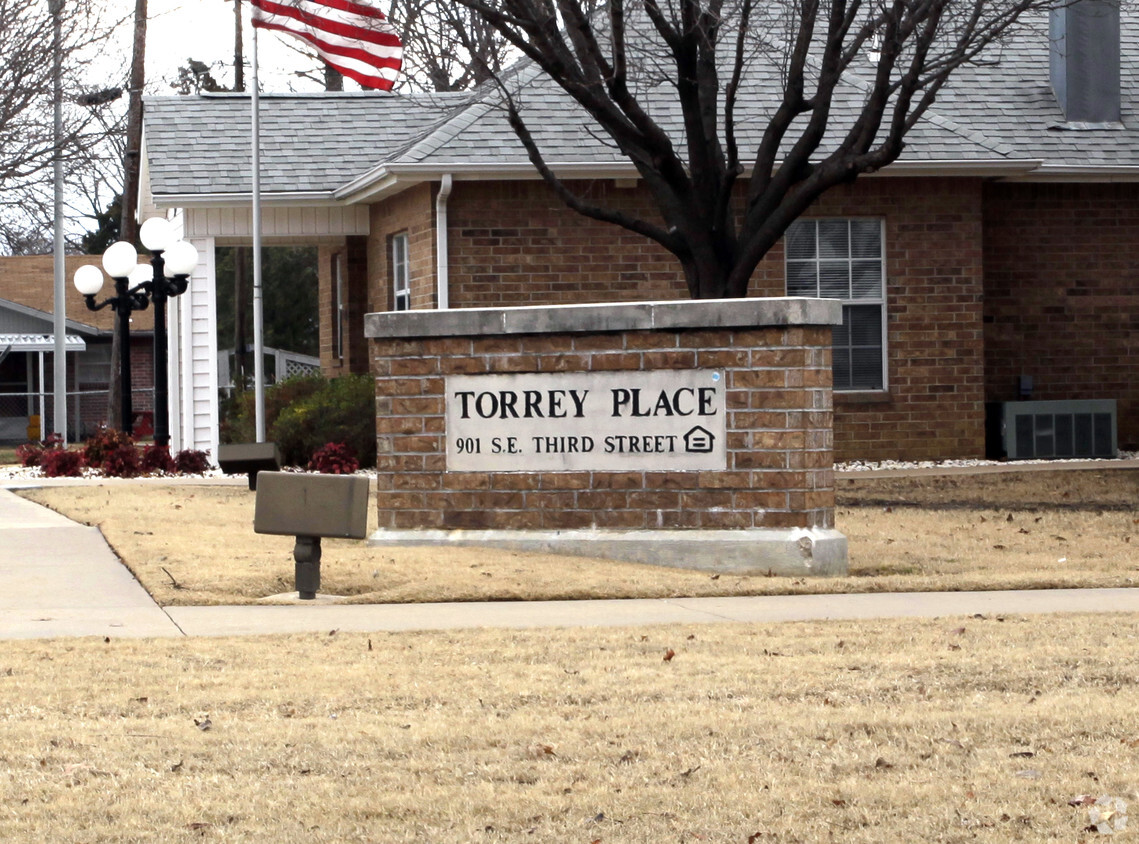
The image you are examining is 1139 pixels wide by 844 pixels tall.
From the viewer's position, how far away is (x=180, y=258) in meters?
20.0

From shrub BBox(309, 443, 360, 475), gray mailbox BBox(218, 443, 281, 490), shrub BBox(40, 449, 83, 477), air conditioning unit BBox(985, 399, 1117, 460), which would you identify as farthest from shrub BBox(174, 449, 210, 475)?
air conditioning unit BBox(985, 399, 1117, 460)

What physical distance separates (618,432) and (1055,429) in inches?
418

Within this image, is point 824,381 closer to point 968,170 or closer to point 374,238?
point 968,170

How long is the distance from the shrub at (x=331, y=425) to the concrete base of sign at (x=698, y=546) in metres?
7.68

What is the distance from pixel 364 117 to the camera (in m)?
23.3

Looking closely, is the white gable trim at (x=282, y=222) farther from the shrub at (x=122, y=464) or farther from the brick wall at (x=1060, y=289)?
the brick wall at (x=1060, y=289)

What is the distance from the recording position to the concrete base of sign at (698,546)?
1077cm

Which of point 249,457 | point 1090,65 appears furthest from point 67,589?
point 1090,65

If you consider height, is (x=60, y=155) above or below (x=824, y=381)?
above

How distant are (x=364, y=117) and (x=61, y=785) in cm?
A: 1893

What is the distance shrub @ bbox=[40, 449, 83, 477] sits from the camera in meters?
19.8

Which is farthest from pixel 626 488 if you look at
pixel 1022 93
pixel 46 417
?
pixel 46 417

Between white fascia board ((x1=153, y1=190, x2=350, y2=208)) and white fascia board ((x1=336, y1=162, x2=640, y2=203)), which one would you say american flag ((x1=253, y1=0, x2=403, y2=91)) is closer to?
white fascia board ((x1=336, y1=162, x2=640, y2=203))

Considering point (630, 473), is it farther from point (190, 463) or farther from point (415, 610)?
point (190, 463)
